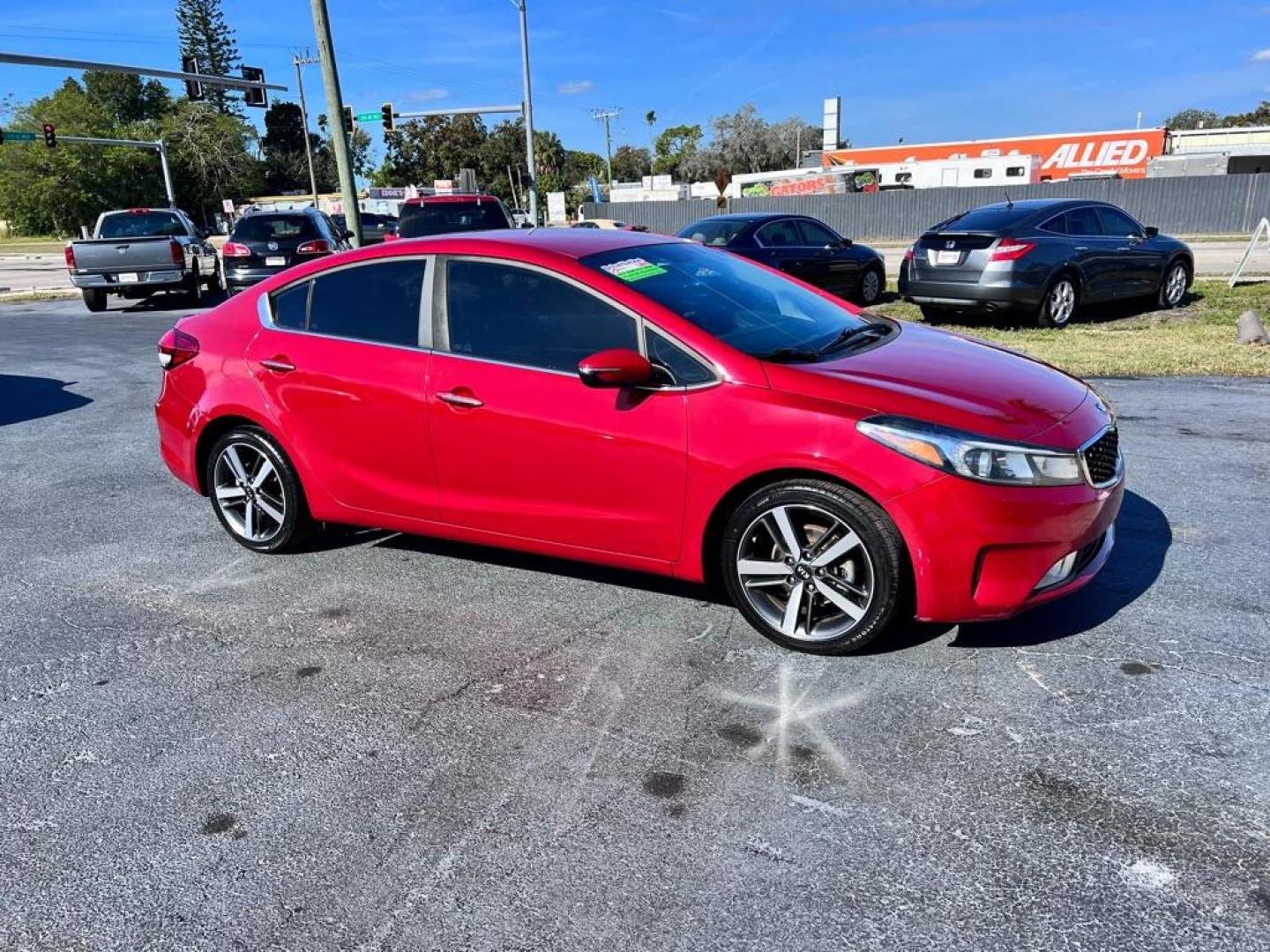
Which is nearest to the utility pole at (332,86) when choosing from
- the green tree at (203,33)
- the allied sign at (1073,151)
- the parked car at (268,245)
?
the parked car at (268,245)

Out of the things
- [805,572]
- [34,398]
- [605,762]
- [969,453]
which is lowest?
[605,762]

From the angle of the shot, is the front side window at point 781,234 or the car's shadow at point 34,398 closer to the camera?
the car's shadow at point 34,398

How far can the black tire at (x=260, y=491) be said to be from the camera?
4832 mm

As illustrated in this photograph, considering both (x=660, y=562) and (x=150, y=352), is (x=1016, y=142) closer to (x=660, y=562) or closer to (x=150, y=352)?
(x=150, y=352)

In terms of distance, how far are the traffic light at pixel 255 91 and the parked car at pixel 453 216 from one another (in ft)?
50.4

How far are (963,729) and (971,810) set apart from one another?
444 mm

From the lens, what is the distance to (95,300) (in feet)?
58.9

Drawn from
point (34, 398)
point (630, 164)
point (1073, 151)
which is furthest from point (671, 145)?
point (34, 398)

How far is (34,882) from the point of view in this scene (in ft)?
8.55

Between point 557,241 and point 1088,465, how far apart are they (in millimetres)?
2473

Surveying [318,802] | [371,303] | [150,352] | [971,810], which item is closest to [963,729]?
[971,810]

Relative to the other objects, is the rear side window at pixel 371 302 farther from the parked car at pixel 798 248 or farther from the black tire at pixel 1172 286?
the black tire at pixel 1172 286

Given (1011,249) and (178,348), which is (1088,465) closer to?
(178,348)

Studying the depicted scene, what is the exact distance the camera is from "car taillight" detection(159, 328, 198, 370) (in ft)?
16.5
